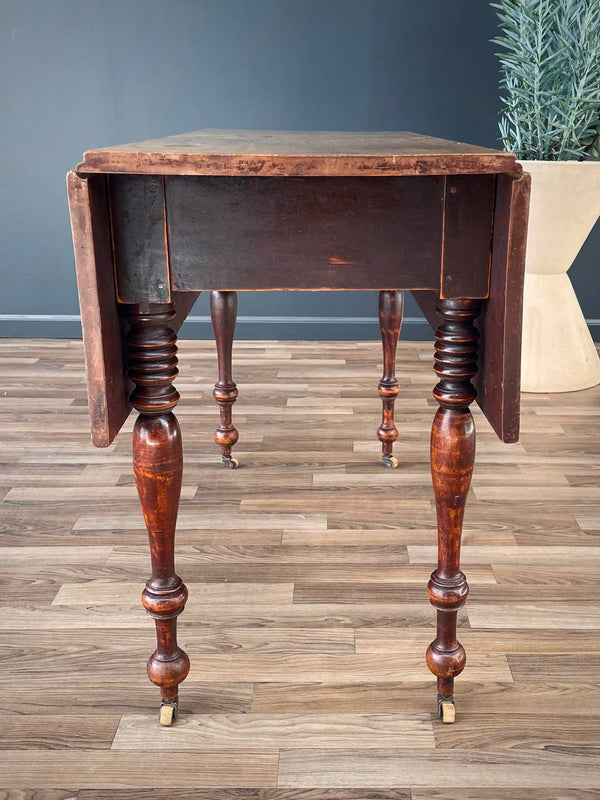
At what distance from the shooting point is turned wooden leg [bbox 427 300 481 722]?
106 centimetres

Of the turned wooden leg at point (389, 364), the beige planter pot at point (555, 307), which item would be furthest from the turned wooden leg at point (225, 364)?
the beige planter pot at point (555, 307)

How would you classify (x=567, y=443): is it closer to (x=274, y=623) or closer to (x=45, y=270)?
(x=274, y=623)

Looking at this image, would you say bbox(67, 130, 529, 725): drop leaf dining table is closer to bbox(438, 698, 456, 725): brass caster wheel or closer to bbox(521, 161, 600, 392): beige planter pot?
bbox(438, 698, 456, 725): brass caster wheel

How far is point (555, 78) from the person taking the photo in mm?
2641

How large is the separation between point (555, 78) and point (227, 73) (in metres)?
1.31

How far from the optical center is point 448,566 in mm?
1155

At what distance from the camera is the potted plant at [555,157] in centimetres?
252

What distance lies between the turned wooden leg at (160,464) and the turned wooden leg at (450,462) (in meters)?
0.36

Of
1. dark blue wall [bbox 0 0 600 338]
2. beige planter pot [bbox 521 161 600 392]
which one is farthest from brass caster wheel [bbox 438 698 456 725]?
dark blue wall [bbox 0 0 600 338]

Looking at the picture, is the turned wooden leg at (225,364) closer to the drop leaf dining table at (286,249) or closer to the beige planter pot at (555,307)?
the drop leaf dining table at (286,249)

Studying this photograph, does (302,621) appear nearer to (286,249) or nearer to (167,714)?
(167,714)

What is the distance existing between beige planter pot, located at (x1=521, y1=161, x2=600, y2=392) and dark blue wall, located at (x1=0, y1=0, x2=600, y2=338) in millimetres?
740

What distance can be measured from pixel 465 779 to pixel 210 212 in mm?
807

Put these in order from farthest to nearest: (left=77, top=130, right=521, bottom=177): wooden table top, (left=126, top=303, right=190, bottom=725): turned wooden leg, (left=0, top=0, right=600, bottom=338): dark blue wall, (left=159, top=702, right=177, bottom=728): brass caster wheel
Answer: (left=0, top=0, right=600, bottom=338): dark blue wall
(left=159, top=702, right=177, bottom=728): brass caster wheel
(left=126, top=303, right=190, bottom=725): turned wooden leg
(left=77, top=130, right=521, bottom=177): wooden table top
